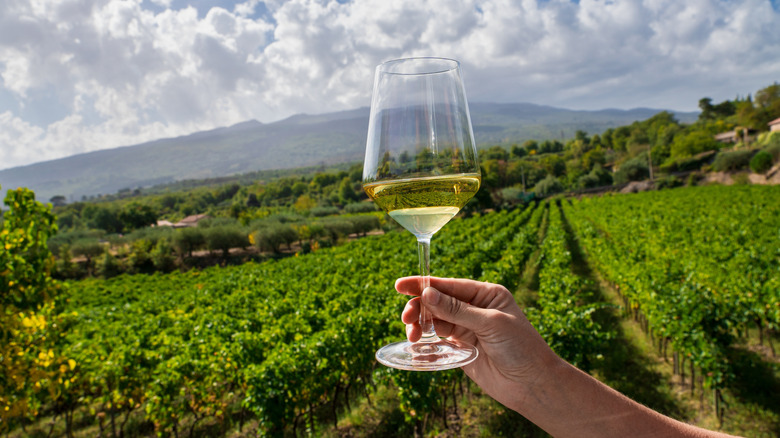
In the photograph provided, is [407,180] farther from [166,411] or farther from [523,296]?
[523,296]

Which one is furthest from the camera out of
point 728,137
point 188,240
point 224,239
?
point 728,137

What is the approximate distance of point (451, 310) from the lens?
1.47 meters

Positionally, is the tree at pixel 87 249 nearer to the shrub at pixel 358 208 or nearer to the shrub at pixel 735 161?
the shrub at pixel 358 208

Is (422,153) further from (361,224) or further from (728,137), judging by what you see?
(728,137)

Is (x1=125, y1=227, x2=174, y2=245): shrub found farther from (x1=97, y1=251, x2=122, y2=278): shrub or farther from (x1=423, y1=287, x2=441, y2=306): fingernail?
(x1=423, y1=287, x2=441, y2=306): fingernail

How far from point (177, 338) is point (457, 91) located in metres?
7.41

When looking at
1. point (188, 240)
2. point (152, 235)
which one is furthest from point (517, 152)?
point (188, 240)

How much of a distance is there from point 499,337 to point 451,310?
0.22 metres

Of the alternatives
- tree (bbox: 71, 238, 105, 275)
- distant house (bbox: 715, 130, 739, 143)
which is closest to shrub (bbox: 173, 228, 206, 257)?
tree (bbox: 71, 238, 105, 275)

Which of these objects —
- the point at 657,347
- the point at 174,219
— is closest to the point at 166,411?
the point at 657,347

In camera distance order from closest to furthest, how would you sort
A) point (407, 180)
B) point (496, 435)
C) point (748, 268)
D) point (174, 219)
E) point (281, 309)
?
1. point (407, 180)
2. point (496, 435)
3. point (748, 268)
4. point (281, 309)
5. point (174, 219)

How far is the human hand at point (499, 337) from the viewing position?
4.85 feet

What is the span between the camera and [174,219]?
115m

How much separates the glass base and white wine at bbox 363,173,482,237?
1.23ft
